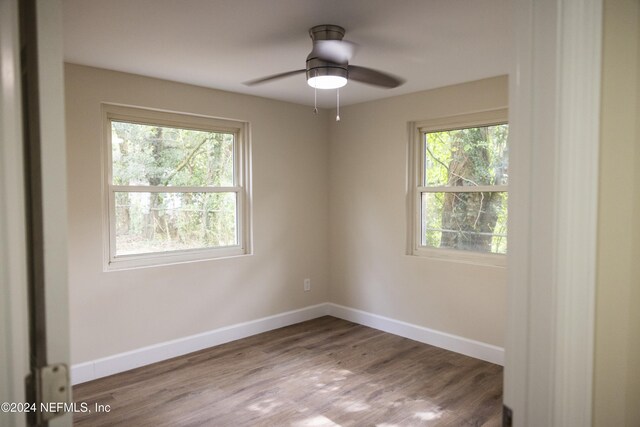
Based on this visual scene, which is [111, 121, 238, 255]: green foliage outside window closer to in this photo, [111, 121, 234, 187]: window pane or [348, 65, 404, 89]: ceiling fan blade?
[111, 121, 234, 187]: window pane

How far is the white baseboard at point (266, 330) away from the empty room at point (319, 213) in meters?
0.02

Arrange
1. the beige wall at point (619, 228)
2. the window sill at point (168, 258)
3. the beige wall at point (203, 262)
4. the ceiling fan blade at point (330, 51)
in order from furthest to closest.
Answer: the window sill at point (168, 258) < the beige wall at point (203, 262) < the ceiling fan blade at point (330, 51) < the beige wall at point (619, 228)

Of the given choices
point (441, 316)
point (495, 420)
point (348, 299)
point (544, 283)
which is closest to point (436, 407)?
point (495, 420)

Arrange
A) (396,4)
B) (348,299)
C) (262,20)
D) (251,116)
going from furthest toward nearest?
1. (348,299)
2. (251,116)
3. (262,20)
4. (396,4)

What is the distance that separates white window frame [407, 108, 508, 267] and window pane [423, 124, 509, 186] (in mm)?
56

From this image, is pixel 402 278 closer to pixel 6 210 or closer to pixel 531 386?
pixel 531 386

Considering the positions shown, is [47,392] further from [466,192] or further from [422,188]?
[422,188]

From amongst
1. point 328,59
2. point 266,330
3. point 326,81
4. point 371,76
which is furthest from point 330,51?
point 266,330

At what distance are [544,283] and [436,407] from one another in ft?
7.62

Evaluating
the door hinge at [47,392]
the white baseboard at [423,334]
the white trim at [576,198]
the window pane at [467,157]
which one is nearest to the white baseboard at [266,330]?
the white baseboard at [423,334]

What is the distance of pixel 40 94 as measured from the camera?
0.69 metres

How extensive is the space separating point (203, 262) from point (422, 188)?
221 cm

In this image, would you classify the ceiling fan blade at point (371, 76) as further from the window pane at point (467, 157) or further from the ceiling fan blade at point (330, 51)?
the window pane at point (467, 157)

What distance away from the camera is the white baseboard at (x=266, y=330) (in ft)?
10.7
